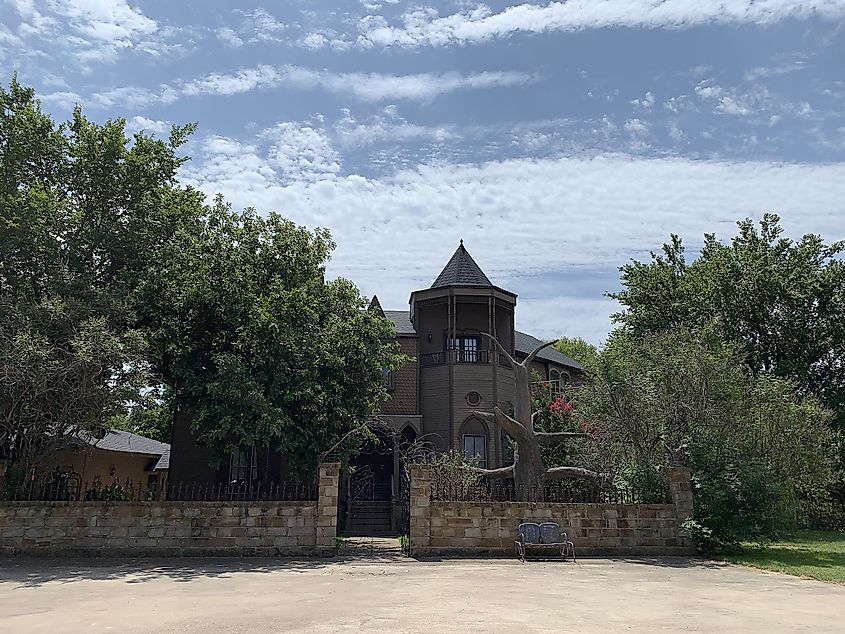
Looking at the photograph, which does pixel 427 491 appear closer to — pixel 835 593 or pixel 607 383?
pixel 607 383

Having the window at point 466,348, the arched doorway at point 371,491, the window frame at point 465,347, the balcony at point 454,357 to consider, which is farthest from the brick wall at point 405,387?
the window at point 466,348

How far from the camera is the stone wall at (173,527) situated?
50.5ft

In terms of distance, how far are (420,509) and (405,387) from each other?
473 inches

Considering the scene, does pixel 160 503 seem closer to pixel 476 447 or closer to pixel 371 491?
pixel 371 491

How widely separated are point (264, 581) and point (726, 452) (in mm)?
11599

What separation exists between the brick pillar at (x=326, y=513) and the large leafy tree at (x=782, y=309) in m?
16.5

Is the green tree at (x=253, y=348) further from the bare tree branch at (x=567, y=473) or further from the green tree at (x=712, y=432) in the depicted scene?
the green tree at (x=712, y=432)

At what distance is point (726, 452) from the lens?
16703mm

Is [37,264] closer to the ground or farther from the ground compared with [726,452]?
farther from the ground

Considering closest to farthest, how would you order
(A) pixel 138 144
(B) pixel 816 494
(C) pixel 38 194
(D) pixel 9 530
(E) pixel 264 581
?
(E) pixel 264 581
(D) pixel 9 530
(C) pixel 38 194
(A) pixel 138 144
(B) pixel 816 494

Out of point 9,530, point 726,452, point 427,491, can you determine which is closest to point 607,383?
point 726,452

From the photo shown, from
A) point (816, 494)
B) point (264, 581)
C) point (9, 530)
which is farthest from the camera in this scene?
point (816, 494)

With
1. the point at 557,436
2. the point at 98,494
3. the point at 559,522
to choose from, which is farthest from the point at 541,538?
the point at 98,494

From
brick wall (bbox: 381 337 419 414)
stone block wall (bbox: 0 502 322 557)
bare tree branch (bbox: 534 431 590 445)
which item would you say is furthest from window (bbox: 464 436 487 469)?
stone block wall (bbox: 0 502 322 557)
